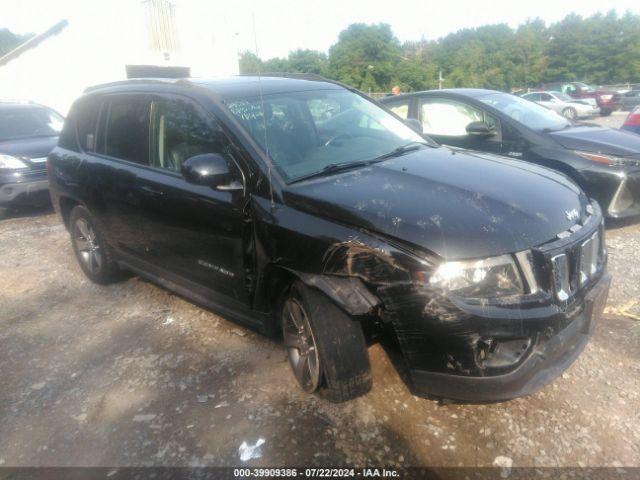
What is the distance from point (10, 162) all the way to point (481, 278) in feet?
24.3

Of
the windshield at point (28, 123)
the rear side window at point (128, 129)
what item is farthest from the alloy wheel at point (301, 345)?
the windshield at point (28, 123)

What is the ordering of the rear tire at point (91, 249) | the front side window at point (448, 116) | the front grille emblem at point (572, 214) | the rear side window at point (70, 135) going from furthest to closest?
the front side window at point (448, 116) → the rear side window at point (70, 135) → the rear tire at point (91, 249) → the front grille emblem at point (572, 214)

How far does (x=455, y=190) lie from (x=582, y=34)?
6844cm

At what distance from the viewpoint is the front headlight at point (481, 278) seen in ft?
6.89

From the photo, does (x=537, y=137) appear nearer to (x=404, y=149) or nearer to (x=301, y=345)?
(x=404, y=149)

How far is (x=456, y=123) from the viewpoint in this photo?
20.1 feet

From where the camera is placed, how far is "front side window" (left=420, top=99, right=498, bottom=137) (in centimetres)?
594

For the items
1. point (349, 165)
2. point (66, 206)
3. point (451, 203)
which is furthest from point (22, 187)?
point (451, 203)

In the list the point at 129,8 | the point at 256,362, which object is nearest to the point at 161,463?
the point at 256,362

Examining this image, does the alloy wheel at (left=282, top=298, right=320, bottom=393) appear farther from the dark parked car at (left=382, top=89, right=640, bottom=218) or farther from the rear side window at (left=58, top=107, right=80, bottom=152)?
the dark parked car at (left=382, top=89, right=640, bottom=218)

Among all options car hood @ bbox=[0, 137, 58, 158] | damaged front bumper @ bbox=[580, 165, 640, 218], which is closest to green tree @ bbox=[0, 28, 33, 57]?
car hood @ bbox=[0, 137, 58, 158]

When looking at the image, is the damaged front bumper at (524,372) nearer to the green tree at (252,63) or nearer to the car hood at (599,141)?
the green tree at (252,63)

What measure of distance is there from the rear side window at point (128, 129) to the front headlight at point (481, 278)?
7.94ft

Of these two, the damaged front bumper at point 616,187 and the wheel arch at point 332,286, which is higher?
the wheel arch at point 332,286
